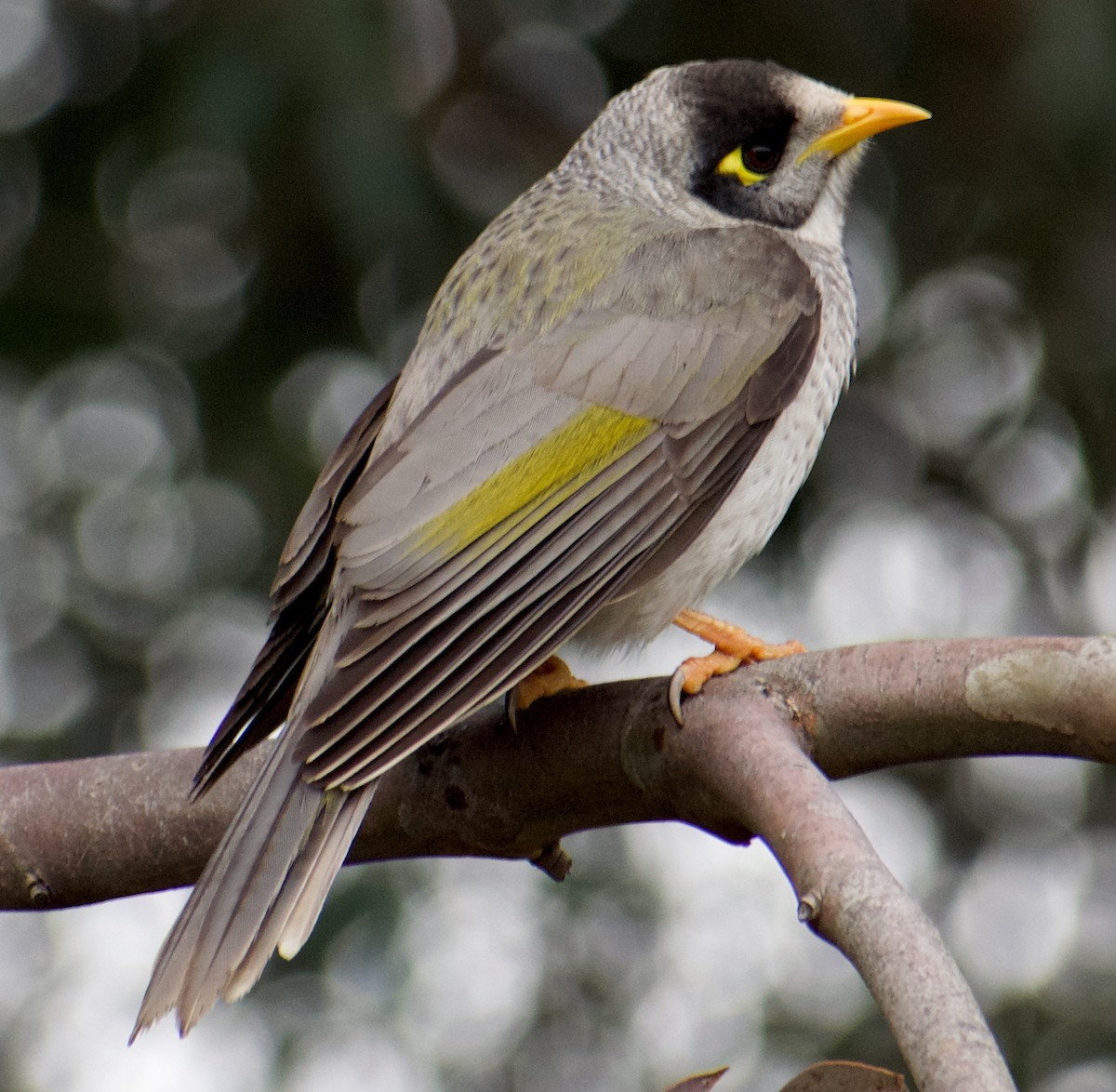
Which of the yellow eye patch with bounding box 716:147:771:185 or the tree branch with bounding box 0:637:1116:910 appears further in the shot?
the yellow eye patch with bounding box 716:147:771:185

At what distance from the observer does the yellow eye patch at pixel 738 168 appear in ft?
14.4

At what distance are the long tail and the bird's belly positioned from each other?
2.87 feet

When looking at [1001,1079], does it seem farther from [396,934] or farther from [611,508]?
[396,934]

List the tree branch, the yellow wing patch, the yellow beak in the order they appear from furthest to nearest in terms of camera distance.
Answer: the yellow beak < the yellow wing patch < the tree branch

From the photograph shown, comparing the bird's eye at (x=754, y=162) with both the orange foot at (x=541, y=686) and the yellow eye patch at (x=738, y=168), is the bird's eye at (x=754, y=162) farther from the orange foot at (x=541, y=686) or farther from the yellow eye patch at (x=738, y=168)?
the orange foot at (x=541, y=686)

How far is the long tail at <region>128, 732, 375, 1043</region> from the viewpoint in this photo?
2748 mm

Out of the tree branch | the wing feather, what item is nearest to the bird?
the wing feather

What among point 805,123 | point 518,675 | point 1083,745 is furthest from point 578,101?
point 1083,745

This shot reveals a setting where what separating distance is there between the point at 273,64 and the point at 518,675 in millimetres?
2729

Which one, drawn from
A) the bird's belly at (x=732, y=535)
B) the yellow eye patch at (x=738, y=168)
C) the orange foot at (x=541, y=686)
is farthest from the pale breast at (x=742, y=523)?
the yellow eye patch at (x=738, y=168)

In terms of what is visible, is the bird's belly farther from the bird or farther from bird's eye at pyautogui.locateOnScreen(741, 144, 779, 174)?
bird's eye at pyautogui.locateOnScreen(741, 144, 779, 174)

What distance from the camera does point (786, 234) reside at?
168 inches

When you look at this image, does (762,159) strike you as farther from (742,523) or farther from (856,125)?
(742,523)

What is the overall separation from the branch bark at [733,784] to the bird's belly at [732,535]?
0.44 meters
